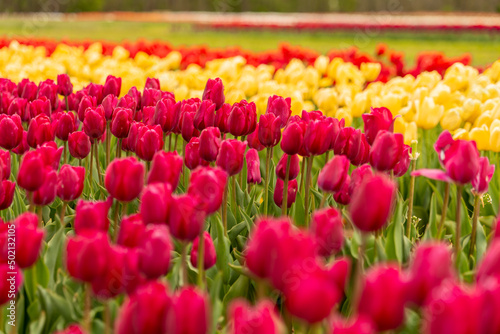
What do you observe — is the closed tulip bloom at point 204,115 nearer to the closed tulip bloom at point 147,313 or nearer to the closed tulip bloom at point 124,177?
the closed tulip bloom at point 124,177

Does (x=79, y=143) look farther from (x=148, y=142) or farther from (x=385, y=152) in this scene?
(x=385, y=152)

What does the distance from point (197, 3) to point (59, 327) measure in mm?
52526

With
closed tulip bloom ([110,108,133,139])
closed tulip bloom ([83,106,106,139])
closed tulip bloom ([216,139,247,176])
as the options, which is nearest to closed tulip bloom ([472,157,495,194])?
closed tulip bloom ([216,139,247,176])

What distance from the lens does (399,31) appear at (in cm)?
2466

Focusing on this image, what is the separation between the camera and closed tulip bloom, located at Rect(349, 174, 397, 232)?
3.98 ft

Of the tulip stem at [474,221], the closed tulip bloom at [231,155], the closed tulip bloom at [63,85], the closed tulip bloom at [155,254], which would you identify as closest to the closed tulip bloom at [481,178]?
the tulip stem at [474,221]

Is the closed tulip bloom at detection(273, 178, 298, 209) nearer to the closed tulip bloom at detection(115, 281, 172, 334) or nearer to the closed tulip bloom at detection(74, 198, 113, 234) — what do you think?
the closed tulip bloom at detection(74, 198, 113, 234)

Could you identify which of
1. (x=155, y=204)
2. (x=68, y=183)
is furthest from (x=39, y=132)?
(x=155, y=204)

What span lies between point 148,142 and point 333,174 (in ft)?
2.34

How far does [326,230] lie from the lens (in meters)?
1.38

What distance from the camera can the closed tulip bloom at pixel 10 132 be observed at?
235 cm

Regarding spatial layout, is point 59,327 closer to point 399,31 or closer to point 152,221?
point 152,221

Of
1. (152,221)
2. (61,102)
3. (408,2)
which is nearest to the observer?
(152,221)

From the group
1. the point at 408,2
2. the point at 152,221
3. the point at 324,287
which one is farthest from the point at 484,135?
the point at 408,2
